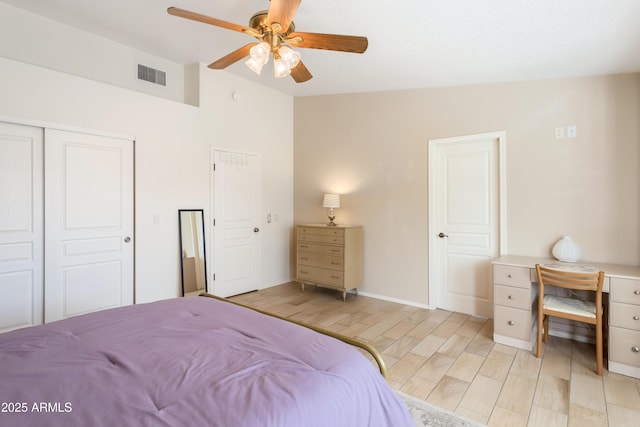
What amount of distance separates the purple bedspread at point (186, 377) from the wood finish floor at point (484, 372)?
119cm

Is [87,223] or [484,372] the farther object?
[87,223]

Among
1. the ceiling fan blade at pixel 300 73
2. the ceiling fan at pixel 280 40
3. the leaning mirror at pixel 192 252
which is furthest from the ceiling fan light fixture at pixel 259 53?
the leaning mirror at pixel 192 252

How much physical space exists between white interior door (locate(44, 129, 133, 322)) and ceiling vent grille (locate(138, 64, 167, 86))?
2.92 ft

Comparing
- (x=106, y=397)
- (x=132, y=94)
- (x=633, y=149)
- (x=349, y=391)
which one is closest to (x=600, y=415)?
(x=349, y=391)

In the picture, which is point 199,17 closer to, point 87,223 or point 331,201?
point 87,223

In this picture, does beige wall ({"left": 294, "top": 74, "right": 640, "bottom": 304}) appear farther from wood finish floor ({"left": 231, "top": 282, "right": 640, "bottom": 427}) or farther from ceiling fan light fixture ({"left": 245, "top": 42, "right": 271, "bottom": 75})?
ceiling fan light fixture ({"left": 245, "top": 42, "right": 271, "bottom": 75})

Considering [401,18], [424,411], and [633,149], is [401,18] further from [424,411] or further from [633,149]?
[424,411]

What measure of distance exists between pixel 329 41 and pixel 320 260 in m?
2.97

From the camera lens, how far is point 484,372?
2.47 m

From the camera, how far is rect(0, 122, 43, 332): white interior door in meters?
2.75

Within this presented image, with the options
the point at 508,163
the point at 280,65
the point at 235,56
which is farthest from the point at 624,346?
the point at 235,56

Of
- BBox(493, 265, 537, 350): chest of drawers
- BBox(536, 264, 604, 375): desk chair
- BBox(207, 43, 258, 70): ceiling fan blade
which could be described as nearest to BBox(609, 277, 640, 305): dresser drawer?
BBox(536, 264, 604, 375): desk chair

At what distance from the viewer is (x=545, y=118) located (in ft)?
10.4

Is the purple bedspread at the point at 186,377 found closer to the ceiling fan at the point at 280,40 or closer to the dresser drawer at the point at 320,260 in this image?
the ceiling fan at the point at 280,40
